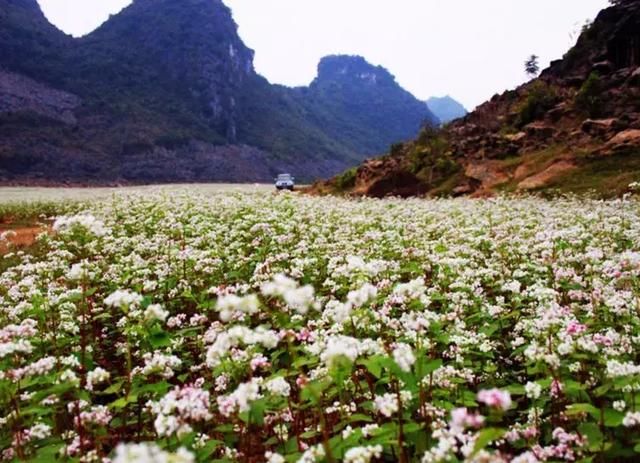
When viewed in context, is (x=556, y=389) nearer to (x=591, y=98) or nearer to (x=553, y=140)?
(x=553, y=140)

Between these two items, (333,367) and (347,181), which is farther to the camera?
(347,181)

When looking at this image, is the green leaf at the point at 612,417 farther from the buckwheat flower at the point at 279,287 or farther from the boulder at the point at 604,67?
the boulder at the point at 604,67

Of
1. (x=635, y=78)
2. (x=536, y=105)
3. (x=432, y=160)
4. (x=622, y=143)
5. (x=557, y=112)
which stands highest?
(x=635, y=78)

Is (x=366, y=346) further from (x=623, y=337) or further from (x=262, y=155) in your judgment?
(x=262, y=155)

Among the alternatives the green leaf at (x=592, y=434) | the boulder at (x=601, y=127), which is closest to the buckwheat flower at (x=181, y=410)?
the green leaf at (x=592, y=434)

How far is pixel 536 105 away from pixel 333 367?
44082 mm

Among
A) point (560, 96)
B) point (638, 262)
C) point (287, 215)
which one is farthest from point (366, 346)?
point (560, 96)

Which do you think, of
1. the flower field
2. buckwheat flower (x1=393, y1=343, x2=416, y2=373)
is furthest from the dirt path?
buckwheat flower (x1=393, y1=343, x2=416, y2=373)

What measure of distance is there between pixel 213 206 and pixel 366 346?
17.0m

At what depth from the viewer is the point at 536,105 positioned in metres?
42.2

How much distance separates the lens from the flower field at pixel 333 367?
363 cm

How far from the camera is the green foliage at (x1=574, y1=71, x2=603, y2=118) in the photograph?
3694 cm

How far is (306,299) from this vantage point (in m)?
3.37

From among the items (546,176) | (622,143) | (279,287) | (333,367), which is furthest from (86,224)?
(622,143)
